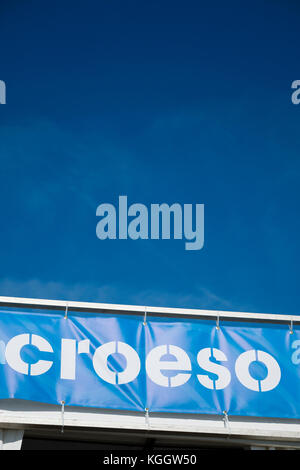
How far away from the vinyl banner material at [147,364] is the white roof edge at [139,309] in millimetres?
163

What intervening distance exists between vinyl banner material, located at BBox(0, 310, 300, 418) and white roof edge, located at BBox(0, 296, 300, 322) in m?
0.16

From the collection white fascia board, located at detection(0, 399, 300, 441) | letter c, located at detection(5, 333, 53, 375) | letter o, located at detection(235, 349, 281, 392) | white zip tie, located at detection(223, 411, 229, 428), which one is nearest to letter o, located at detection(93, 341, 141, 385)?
white fascia board, located at detection(0, 399, 300, 441)

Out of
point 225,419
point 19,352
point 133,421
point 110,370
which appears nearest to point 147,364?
point 110,370

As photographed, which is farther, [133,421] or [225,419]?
[225,419]

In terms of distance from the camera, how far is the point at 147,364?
1271cm

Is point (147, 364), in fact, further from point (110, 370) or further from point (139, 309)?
point (139, 309)

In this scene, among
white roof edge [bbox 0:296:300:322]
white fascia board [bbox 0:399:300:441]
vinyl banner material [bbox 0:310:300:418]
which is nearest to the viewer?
white fascia board [bbox 0:399:300:441]

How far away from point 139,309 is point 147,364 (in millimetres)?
1158

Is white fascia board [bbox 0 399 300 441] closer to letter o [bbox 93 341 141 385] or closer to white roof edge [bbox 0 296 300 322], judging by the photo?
letter o [bbox 93 341 141 385]

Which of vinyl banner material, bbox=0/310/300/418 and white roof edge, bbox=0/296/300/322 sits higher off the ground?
white roof edge, bbox=0/296/300/322

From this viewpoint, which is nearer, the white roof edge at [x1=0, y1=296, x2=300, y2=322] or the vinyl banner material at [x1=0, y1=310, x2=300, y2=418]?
the vinyl banner material at [x1=0, y1=310, x2=300, y2=418]

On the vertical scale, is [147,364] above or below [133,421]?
above

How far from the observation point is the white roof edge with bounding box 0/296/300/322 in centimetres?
1285
